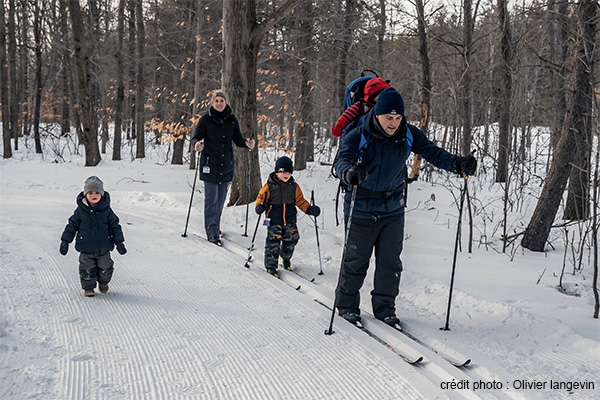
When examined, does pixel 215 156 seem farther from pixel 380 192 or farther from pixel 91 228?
pixel 380 192

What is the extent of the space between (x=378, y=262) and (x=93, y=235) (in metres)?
2.85

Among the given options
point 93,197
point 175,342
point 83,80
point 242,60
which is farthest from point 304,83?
point 175,342

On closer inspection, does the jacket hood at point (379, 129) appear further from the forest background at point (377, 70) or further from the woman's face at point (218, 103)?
the woman's face at point (218, 103)

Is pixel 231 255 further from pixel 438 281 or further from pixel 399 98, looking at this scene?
pixel 399 98

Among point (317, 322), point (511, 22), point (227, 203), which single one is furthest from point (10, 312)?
point (511, 22)

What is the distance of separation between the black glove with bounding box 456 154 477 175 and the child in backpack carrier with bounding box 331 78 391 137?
0.98 metres

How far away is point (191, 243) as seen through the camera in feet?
22.2

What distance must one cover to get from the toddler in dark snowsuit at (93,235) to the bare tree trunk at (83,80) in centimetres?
1212

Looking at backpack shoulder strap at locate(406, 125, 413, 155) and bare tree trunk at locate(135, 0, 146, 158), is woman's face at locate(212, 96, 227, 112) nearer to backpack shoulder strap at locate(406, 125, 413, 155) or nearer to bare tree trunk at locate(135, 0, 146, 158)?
backpack shoulder strap at locate(406, 125, 413, 155)

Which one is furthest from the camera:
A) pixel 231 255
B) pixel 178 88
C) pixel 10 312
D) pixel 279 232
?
pixel 178 88

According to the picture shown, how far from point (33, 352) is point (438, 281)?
155 inches

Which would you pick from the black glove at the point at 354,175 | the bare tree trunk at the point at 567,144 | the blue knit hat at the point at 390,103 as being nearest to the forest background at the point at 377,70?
the bare tree trunk at the point at 567,144

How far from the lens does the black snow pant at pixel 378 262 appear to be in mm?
4094

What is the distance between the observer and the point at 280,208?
5.66 m
